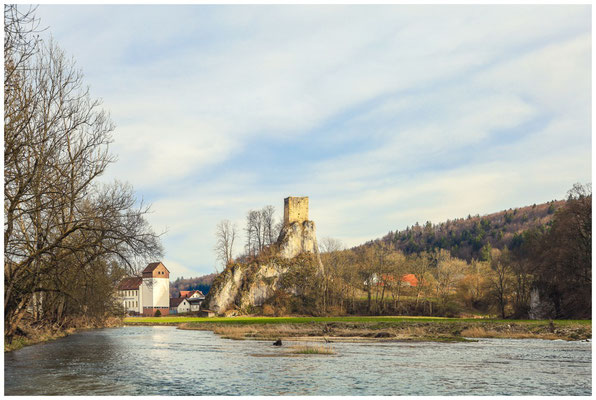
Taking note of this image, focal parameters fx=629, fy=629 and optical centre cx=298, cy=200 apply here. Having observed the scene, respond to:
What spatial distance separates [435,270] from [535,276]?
5276 cm

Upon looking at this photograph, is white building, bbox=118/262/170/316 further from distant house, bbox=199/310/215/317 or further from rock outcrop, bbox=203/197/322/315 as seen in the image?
distant house, bbox=199/310/215/317

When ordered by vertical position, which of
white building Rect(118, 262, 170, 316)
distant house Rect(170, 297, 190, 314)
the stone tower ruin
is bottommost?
distant house Rect(170, 297, 190, 314)

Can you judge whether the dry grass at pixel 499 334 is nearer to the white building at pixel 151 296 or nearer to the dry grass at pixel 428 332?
the dry grass at pixel 428 332

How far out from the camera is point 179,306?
181750mm

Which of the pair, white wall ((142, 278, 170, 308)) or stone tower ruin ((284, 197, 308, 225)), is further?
white wall ((142, 278, 170, 308))

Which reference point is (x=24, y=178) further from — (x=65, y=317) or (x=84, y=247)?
(x=65, y=317)

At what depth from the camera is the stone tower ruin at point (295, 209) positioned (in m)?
134

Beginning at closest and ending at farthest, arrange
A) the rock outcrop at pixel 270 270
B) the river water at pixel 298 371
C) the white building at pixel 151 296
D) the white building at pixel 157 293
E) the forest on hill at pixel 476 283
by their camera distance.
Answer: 1. the river water at pixel 298 371
2. the forest on hill at pixel 476 283
3. the rock outcrop at pixel 270 270
4. the white building at pixel 157 293
5. the white building at pixel 151 296

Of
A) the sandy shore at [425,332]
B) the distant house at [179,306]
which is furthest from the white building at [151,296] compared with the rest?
the sandy shore at [425,332]

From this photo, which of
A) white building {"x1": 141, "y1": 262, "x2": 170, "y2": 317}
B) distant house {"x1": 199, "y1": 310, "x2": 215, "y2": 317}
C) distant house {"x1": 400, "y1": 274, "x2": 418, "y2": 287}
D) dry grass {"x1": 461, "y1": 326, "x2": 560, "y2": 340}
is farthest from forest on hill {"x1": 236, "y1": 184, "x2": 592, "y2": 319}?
white building {"x1": 141, "y1": 262, "x2": 170, "y2": 317}

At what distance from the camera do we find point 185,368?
1130 inches

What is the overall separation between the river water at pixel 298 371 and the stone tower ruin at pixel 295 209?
308ft

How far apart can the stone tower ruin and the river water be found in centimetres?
9385

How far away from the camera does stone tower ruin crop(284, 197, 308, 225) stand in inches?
5276
